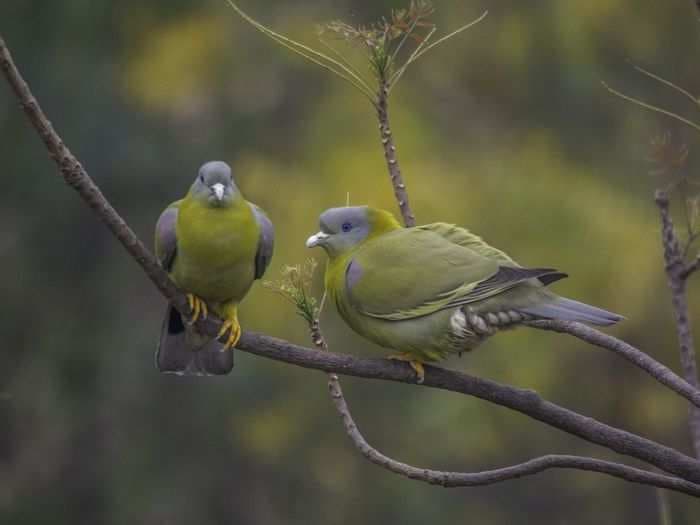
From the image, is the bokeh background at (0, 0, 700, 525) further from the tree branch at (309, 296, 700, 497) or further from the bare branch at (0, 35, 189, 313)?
the bare branch at (0, 35, 189, 313)

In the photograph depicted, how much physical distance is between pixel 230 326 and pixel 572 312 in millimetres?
1022

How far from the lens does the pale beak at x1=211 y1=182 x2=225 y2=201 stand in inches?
152

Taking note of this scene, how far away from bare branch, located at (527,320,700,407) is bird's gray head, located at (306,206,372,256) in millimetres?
644

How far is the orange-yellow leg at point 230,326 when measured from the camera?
3523mm

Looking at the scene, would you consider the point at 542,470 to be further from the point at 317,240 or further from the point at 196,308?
the point at 196,308

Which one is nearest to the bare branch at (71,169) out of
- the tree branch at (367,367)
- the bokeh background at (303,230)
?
the tree branch at (367,367)

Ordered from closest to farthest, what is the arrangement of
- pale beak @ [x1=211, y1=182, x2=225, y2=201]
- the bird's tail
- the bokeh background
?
1. pale beak @ [x1=211, y1=182, x2=225, y2=201]
2. the bird's tail
3. the bokeh background

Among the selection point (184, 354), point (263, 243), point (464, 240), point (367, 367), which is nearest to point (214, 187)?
point (263, 243)

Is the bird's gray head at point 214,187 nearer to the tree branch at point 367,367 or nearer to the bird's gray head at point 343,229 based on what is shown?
the bird's gray head at point 343,229

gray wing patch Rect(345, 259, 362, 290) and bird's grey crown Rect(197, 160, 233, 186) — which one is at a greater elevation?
bird's grey crown Rect(197, 160, 233, 186)

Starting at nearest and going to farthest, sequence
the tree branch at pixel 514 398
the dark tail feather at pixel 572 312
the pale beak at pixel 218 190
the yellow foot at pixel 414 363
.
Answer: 1. the tree branch at pixel 514 398
2. the dark tail feather at pixel 572 312
3. the yellow foot at pixel 414 363
4. the pale beak at pixel 218 190

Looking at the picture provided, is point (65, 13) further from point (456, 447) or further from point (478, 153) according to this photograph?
point (456, 447)

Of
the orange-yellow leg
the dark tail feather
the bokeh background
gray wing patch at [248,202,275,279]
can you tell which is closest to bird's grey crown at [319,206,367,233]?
gray wing patch at [248,202,275,279]

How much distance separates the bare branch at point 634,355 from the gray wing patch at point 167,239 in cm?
111
